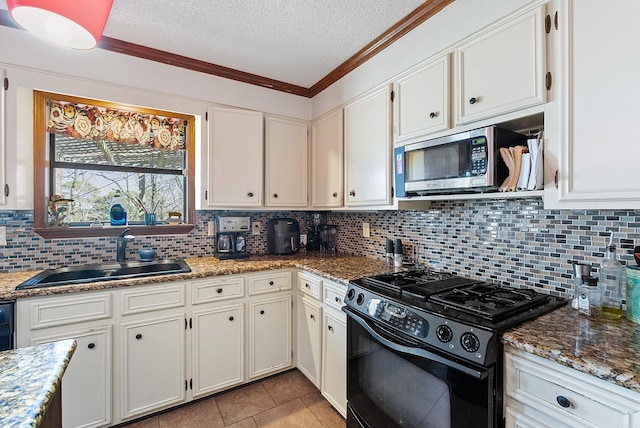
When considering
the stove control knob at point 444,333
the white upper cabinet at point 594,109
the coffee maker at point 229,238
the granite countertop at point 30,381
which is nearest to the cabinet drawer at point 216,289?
the coffee maker at point 229,238

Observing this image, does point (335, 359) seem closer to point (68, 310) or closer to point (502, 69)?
point (68, 310)

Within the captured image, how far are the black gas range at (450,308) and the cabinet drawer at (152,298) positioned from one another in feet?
3.76

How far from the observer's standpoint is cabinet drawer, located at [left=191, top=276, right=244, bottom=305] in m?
2.04

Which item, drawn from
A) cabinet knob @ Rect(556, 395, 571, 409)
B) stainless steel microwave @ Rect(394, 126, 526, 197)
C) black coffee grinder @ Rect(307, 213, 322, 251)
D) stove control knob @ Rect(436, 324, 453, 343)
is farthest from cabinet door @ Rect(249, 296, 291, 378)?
cabinet knob @ Rect(556, 395, 571, 409)

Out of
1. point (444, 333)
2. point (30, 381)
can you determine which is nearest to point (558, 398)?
point (444, 333)

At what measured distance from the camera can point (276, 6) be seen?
1.74m

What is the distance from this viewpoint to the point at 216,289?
2109mm

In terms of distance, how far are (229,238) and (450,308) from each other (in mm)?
1921

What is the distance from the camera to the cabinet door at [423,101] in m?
1.63

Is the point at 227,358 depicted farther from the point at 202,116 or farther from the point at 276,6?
the point at 276,6

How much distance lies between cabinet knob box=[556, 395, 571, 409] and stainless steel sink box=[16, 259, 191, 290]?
2035 mm

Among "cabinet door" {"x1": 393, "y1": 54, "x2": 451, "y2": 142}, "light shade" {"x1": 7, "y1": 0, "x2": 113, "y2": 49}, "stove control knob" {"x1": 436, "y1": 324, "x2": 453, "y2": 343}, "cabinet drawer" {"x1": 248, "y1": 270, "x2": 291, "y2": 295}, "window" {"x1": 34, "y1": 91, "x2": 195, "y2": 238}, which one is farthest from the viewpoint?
"cabinet drawer" {"x1": 248, "y1": 270, "x2": 291, "y2": 295}

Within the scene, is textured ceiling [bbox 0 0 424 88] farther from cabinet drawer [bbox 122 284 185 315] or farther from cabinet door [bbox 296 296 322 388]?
cabinet door [bbox 296 296 322 388]

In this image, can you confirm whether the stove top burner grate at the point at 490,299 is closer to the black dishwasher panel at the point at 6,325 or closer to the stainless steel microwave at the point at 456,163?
the stainless steel microwave at the point at 456,163
